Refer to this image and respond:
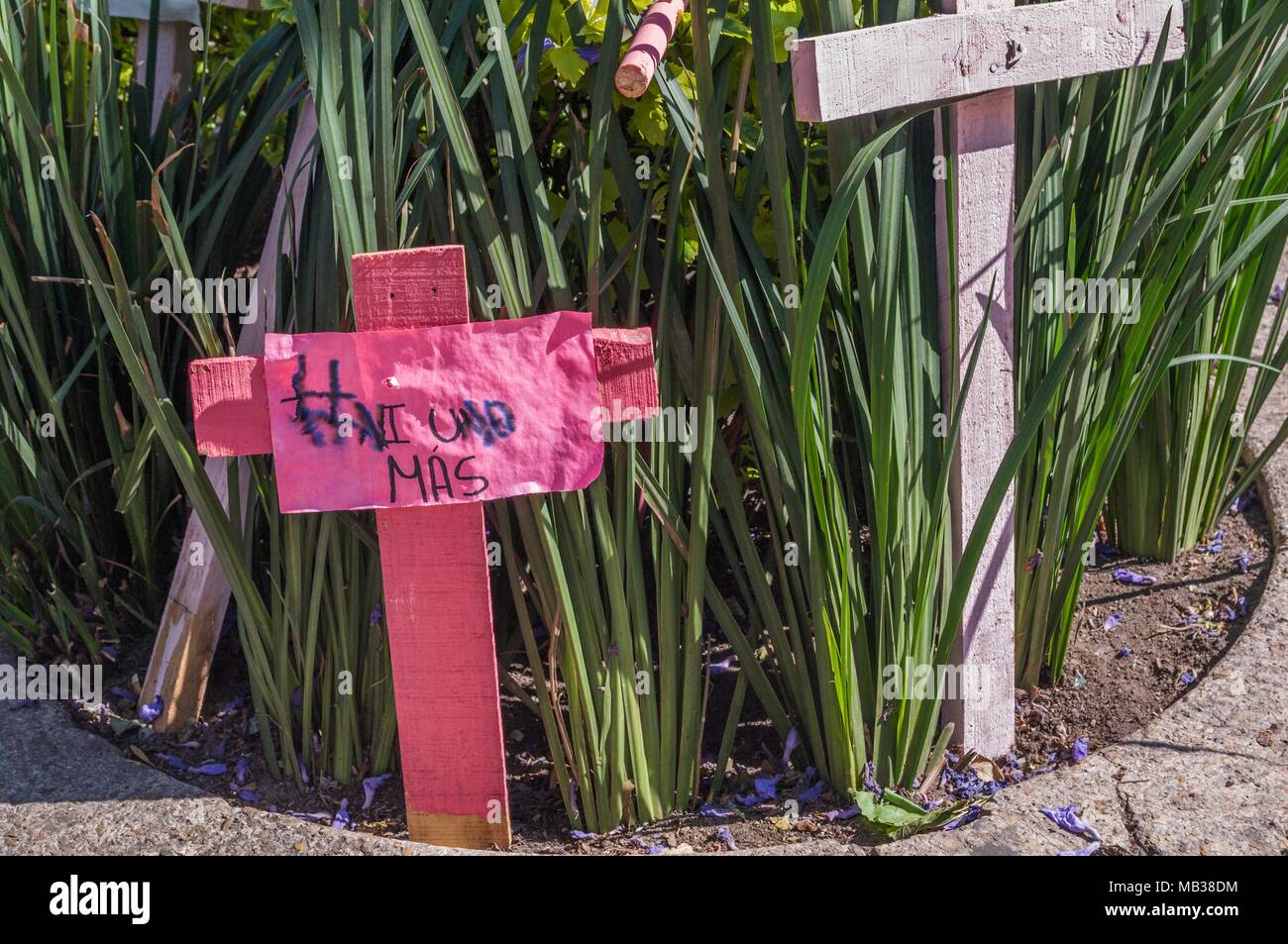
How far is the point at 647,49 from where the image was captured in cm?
117

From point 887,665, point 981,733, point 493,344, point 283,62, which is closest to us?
point 493,344

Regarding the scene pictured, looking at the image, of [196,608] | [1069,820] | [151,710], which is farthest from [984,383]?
[151,710]

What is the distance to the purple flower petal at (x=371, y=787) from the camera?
5.19 ft

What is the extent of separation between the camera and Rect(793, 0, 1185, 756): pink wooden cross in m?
1.26

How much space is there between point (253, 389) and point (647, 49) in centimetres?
62

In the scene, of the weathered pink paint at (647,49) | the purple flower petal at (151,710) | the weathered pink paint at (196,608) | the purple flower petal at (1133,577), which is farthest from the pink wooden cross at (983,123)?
the purple flower petal at (151,710)

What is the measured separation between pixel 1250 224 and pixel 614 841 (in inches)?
51.8

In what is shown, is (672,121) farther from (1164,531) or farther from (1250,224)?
(1164,531)

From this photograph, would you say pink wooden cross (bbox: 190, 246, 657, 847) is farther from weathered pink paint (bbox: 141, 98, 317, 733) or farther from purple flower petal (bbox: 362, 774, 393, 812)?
purple flower petal (bbox: 362, 774, 393, 812)

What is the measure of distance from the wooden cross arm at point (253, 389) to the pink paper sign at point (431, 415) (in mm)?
21

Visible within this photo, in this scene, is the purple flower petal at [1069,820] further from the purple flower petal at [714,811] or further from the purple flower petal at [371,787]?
the purple flower petal at [371,787]

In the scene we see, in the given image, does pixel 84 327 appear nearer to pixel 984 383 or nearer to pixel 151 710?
pixel 151 710

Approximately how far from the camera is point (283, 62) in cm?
169
